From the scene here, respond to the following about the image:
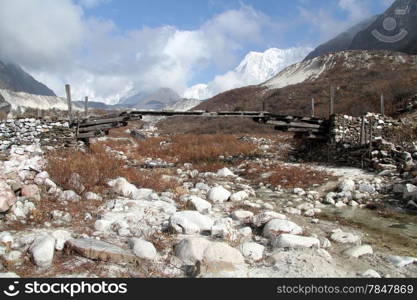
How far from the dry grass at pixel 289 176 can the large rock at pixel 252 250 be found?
20.3ft

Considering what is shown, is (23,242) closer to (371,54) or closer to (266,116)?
(266,116)

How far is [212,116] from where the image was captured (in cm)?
1592

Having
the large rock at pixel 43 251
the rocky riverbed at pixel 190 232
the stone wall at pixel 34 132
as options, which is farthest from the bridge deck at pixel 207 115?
the large rock at pixel 43 251

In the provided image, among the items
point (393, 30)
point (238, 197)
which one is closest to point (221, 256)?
point (238, 197)

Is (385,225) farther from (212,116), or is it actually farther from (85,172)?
(212,116)

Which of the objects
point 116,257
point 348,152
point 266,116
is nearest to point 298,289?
point 116,257

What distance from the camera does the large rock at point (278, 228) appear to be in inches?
227

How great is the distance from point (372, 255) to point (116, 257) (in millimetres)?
3813

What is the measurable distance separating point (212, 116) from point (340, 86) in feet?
107

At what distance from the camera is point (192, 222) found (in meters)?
6.02

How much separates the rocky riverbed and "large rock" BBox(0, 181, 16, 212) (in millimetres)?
17

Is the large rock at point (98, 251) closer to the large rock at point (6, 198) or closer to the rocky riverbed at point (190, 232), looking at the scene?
the rocky riverbed at point (190, 232)

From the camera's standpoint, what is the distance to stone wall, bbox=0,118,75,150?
12.1m

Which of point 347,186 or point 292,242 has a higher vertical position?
point 347,186
